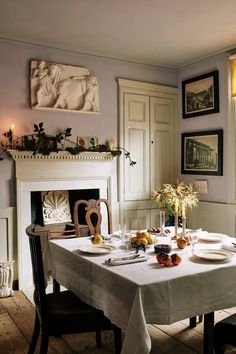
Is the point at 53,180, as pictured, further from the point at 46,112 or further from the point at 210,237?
the point at 210,237

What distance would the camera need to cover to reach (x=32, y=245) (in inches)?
82.7

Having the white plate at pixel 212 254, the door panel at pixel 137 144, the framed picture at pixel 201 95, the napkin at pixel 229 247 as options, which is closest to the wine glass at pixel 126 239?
the white plate at pixel 212 254

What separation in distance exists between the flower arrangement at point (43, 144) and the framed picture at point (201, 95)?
1.21m

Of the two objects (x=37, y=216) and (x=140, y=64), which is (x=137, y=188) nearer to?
(x=37, y=216)

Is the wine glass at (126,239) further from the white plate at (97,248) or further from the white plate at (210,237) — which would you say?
the white plate at (210,237)

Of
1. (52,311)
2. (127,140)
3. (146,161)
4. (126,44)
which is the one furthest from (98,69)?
(52,311)

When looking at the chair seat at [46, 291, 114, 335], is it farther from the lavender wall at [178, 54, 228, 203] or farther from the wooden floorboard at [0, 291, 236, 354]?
the lavender wall at [178, 54, 228, 203]

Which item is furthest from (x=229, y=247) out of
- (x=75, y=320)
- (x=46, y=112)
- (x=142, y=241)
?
(x=46, y=112)

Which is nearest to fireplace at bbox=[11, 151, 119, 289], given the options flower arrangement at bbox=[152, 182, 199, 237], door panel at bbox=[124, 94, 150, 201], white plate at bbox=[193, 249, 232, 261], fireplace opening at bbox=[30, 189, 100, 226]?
fireplace opening at bbox=[30, 189, 100, 226]

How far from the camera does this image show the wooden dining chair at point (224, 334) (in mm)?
1948

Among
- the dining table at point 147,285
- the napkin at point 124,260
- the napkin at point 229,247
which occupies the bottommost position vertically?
the dining table at point 147,285

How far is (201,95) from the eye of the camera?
4.50m

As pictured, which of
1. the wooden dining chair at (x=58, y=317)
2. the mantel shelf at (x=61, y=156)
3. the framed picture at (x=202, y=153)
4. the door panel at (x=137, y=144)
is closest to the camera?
the wooden dining chair at (x=58, y=317)

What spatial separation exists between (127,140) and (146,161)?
407 mm
